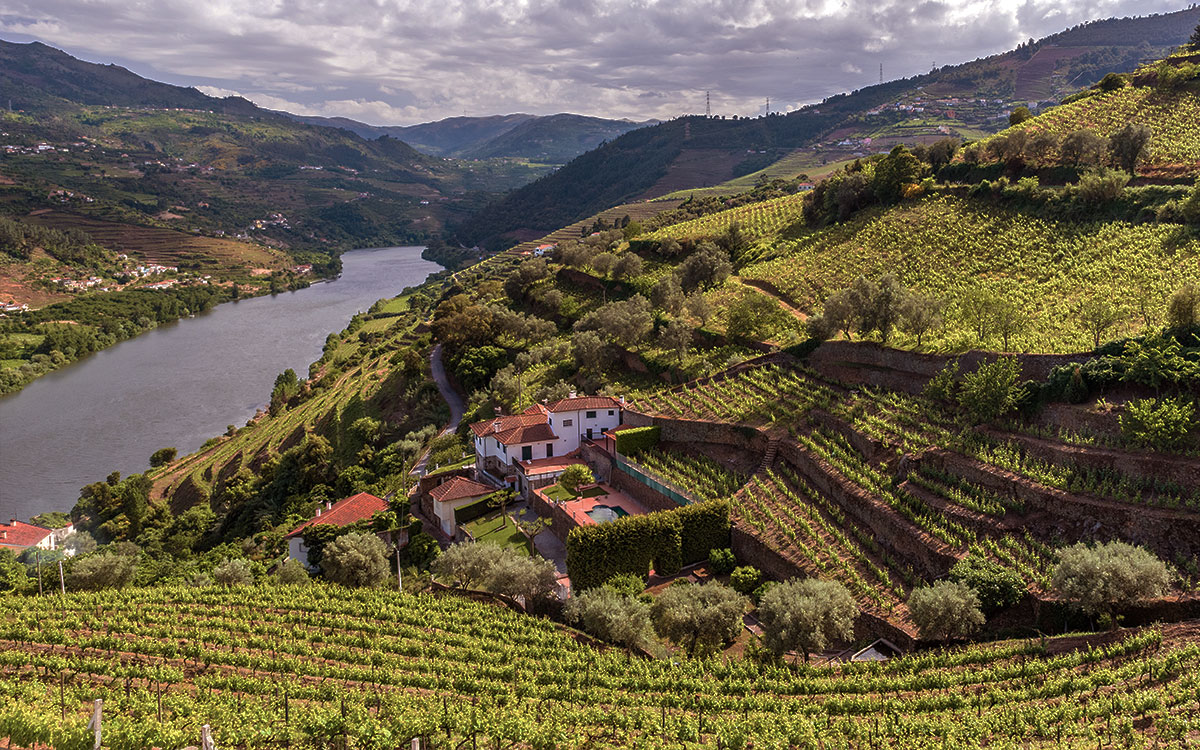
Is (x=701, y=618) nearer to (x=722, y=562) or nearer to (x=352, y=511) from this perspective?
(x=722, y=562)

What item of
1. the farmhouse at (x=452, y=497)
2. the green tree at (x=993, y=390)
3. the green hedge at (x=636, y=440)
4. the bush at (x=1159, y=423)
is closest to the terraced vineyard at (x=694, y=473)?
the green hedge at (x=636, y=440)

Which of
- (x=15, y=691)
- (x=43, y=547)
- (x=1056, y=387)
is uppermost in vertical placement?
(x=1056, y=387)

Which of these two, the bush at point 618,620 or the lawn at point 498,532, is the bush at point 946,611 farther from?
the lawn at point 498,532

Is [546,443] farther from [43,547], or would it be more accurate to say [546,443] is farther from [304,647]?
[43,547]

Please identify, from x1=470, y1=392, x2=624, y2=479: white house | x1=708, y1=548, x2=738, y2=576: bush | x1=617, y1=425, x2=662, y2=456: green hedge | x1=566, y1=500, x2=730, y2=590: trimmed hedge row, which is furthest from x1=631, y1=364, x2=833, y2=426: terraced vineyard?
x1=708, y1=548, x2=738, y2=576: bush

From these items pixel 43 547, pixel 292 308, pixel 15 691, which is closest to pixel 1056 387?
pixel 15 691

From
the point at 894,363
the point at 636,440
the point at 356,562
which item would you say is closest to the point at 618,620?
the point at 356,562

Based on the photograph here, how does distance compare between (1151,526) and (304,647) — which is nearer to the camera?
(1151,526)
